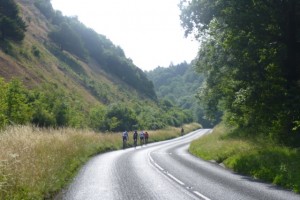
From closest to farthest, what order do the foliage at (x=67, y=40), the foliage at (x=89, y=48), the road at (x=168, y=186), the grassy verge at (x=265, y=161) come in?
the road at (x=168, y=186) < the grassy verge at (x=265, y=161) < the foliage at (x=67, y=40) < the foliage at (x=89, y=48)

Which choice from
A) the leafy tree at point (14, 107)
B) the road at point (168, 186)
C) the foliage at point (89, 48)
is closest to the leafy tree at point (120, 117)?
the leafy tree at point (14, 107)

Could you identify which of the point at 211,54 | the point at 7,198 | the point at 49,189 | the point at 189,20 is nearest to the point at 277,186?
the point at 49,189

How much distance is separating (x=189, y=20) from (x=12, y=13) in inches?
1933

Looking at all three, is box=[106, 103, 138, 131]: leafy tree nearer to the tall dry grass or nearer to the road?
the tall dry grass

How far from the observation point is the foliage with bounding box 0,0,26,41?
206 feet

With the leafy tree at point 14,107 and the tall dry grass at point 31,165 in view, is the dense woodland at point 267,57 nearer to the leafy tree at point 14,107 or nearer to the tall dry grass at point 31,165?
the tall dry grass at point 31,165

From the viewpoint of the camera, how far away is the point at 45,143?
52.4 feet

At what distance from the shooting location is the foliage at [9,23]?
62775 millimetres

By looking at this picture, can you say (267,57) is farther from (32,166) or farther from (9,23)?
(9,23)

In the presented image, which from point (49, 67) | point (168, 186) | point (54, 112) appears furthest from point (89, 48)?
point (168, 186)

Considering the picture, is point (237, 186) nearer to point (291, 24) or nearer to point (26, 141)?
point (26, 141)

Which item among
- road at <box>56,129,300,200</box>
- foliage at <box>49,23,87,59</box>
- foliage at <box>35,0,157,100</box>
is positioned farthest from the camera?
foliage at <box>35,0,157,100</box>

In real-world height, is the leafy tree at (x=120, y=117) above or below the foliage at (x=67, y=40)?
below

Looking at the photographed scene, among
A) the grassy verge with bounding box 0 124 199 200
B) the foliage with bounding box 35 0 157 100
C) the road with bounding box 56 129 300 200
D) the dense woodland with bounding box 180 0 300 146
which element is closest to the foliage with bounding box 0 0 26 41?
the foliage with bounding box 35 0 157 100
